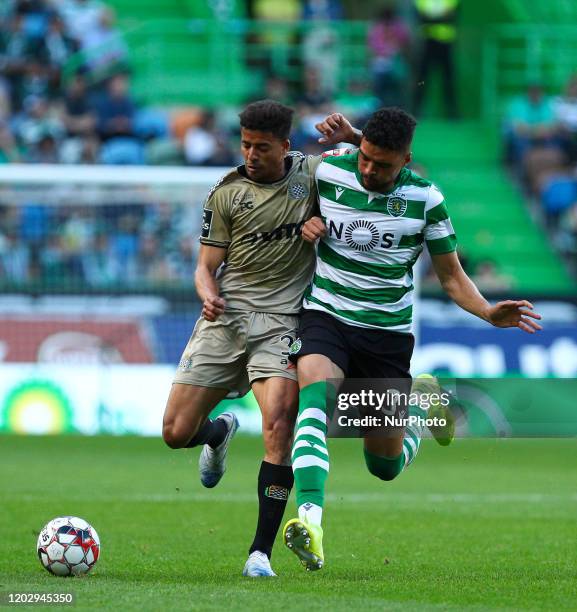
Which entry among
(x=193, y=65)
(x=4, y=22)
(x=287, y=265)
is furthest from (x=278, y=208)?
(x=193, y=65)

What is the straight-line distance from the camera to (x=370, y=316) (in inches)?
286

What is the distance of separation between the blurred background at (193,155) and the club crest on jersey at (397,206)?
934 centimetres

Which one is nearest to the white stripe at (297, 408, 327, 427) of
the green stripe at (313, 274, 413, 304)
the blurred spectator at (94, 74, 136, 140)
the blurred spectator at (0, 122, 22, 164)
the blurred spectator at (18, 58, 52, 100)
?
the green stripe at (313, 274, 413, 304)

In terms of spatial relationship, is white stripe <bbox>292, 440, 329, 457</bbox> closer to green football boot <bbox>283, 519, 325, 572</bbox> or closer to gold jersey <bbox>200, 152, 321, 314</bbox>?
green football boot <bbox>283, 519, 325, 572</bbox>

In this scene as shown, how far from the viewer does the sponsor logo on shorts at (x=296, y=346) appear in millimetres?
7143

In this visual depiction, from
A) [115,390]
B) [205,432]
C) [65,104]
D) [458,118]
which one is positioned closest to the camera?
[205,432]

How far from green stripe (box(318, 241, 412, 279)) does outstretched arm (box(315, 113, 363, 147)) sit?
638mm

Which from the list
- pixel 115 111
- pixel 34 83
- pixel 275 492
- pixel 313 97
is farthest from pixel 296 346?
pixel 34 83

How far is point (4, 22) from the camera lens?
72.2ft

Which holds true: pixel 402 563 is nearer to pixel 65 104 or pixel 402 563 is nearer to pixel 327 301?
pixel 327 301

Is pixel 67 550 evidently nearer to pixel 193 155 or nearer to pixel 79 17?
pixel 193 155

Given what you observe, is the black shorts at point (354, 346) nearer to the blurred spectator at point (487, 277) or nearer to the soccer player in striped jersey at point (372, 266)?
the soccer player in striped jersey at point (372, 266)

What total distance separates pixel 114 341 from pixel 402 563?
929 cm

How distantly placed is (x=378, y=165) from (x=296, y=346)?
1.02m
